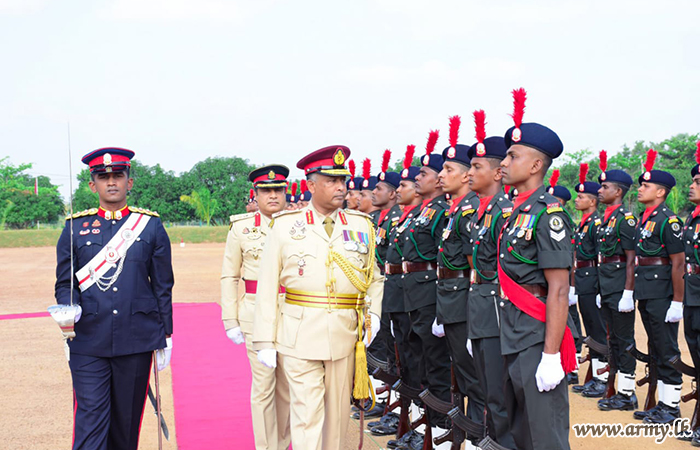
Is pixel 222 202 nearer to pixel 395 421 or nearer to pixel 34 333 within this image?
pixel 34 333

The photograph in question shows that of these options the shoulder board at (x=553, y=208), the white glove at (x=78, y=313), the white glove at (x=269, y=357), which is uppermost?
the shoulder board at (x=553, y=208)

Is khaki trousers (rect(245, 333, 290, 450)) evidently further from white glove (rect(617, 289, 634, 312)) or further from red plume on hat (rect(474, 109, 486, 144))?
white glove (rect(617, 289, 634, 312))

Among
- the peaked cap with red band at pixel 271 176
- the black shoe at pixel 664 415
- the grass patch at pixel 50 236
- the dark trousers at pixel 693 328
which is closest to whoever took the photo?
the dark trousers at pixel 693 328

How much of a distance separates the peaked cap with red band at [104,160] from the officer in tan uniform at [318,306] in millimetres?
1112

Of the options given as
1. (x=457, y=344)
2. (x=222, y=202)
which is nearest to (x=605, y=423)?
(x=457, y=344)

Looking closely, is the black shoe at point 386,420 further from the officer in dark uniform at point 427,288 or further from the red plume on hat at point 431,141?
the red plume on hat at point 431,141

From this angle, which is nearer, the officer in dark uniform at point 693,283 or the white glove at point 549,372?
the white glove at point 549,372

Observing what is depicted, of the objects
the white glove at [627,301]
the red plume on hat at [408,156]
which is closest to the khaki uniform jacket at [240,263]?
the red plume on hat at [408,156]

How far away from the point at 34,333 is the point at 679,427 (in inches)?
382

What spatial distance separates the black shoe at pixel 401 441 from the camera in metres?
5.55

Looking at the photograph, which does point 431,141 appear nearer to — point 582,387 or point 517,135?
point 517,135

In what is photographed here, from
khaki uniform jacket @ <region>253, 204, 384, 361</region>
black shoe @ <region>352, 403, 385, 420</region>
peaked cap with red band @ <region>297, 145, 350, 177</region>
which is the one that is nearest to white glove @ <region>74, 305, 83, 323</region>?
khaki uniform jacket @ <region>253, 204, 384, 361</region>

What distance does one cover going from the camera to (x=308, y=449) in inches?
156

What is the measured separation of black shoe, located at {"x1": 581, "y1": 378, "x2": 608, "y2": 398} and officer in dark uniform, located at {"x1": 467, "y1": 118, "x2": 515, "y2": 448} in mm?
3375
